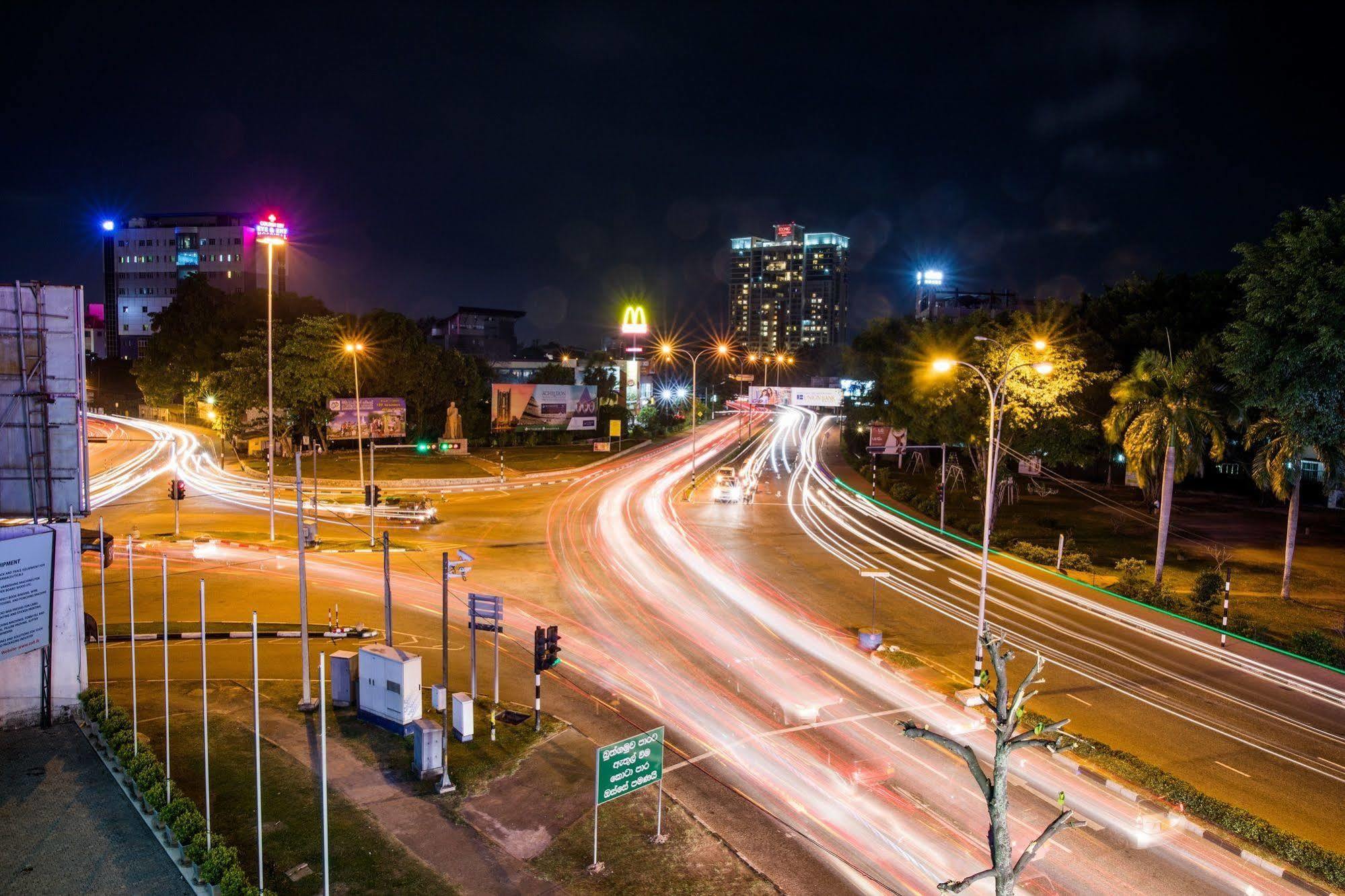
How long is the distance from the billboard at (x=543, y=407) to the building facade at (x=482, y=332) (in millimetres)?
40042

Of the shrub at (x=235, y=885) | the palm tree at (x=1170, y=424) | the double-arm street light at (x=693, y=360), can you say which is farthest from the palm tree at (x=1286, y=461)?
the double-arm street light at (x=693, y=360)

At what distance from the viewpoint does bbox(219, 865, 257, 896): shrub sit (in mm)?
10867

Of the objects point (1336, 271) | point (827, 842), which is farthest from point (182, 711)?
point (1336, 271)

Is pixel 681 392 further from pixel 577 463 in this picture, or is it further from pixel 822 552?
pixel 822 552

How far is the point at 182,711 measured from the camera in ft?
59.1

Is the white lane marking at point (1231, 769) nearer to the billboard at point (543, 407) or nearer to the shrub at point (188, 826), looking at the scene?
the shrub at point (188, 826)

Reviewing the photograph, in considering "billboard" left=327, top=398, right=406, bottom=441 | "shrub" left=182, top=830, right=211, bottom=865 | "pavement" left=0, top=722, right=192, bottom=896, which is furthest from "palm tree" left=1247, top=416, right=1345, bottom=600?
"billboard" left=327, top=398, right=406, bottom=441

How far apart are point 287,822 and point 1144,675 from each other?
20954 millimetres

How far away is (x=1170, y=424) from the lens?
29.9 metres

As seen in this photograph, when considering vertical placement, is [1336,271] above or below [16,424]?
above

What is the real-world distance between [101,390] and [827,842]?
129 meters

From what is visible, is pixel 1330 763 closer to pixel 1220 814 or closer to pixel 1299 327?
pixel 1220 814

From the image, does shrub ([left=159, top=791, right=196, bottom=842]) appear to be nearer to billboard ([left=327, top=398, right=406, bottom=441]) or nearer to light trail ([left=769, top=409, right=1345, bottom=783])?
light trail ([left=769, top=409, right=1345, bottom=783])

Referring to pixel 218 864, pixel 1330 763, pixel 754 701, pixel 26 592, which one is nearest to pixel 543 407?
pixel 754 701
